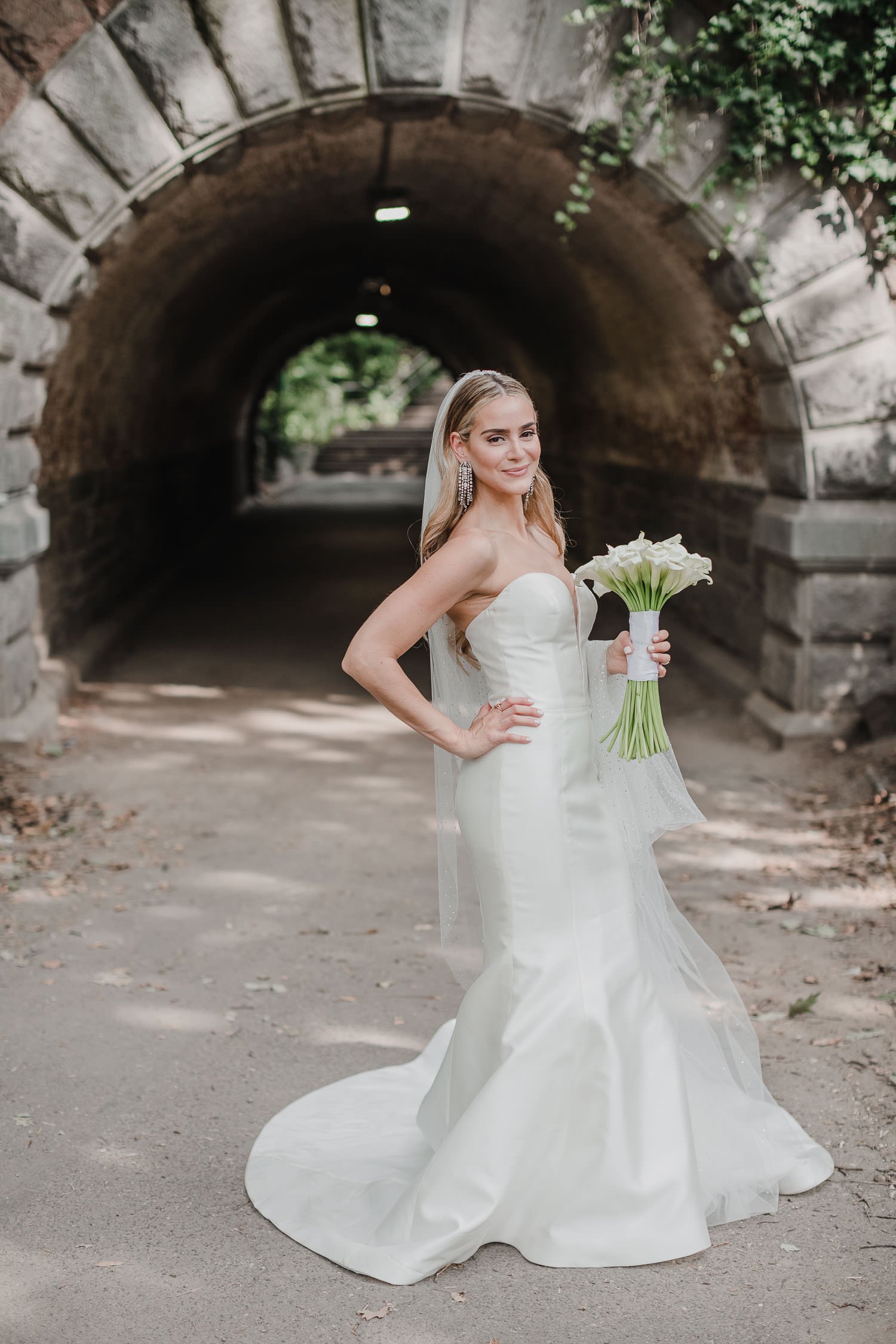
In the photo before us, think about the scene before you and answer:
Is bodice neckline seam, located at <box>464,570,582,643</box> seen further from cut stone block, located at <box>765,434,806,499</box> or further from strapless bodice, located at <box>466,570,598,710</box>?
cut stone block, located at <box>765,434,806,499</box>

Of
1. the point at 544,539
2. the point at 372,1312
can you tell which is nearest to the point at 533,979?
the point at 372,1312

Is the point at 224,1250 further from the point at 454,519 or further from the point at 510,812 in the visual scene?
the point at 454,519

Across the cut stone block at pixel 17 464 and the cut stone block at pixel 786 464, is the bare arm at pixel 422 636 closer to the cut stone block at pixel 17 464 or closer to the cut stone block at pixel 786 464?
the cut stone block at pixel 17 464

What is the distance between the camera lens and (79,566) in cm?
848

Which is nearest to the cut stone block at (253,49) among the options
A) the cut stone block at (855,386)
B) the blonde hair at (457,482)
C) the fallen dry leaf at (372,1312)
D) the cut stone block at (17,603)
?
the cut stone block at (17,603)

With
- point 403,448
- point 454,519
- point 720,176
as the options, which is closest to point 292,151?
point 720,176

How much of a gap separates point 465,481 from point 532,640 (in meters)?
0.42

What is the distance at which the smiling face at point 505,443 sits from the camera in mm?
2750

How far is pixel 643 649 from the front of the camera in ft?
9.38

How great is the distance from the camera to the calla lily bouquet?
2783mm

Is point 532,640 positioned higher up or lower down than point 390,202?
lower down

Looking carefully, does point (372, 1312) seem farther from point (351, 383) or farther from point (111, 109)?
point (351, 383)

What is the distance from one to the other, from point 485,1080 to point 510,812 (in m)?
0.61

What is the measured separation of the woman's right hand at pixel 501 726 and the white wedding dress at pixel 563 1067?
0.04 m
